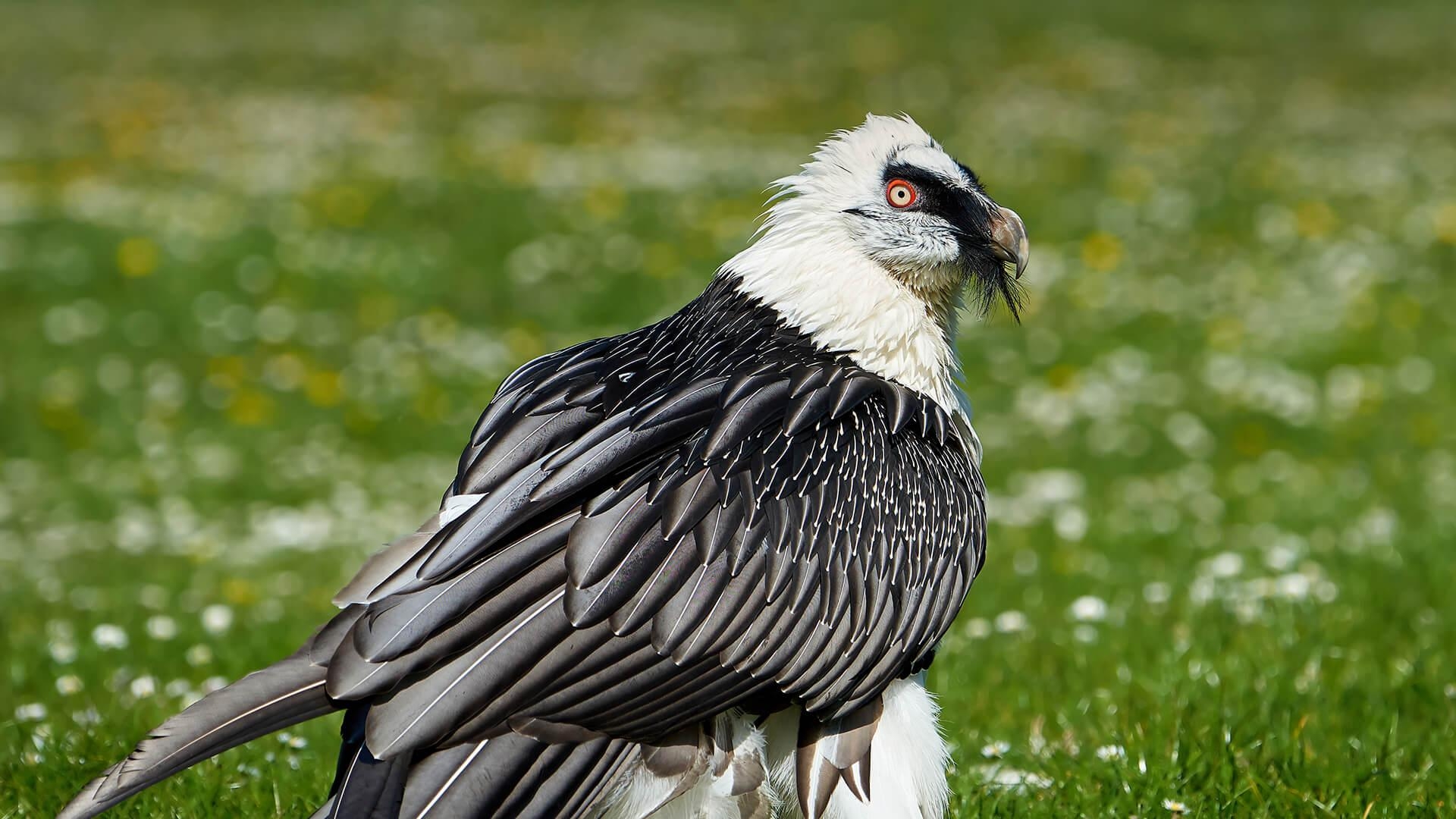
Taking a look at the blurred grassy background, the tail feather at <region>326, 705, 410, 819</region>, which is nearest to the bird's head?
the blurred grassy background

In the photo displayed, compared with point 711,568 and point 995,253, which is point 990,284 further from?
point 711,568

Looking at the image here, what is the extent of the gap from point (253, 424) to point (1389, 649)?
328 inches

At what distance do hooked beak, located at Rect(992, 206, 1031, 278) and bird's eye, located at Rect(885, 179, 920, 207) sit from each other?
0.76ft

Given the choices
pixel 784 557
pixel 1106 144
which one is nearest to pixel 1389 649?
pixel 784 557

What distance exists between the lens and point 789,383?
3.90 m

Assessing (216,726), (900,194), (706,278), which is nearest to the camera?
(216,726)

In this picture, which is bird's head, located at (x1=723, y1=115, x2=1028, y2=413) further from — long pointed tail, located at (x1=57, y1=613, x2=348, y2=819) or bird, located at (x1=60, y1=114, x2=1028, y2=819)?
long pointed tail, located at (x1=57, y1=613, x2=348, y2=819)

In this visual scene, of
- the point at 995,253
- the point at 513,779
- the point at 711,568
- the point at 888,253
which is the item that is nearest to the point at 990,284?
the point at 995,253

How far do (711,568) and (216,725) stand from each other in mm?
1096

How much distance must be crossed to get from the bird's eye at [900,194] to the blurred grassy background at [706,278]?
64.8 inches

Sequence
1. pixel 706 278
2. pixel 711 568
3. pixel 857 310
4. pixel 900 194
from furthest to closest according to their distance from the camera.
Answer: pixel 706 278
pixel 900 194
pixel 857 310
pixel 711 568

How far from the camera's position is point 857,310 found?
412 centimetres

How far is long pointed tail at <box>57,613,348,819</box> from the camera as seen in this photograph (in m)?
2.99

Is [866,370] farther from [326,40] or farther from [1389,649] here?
[326,40]
